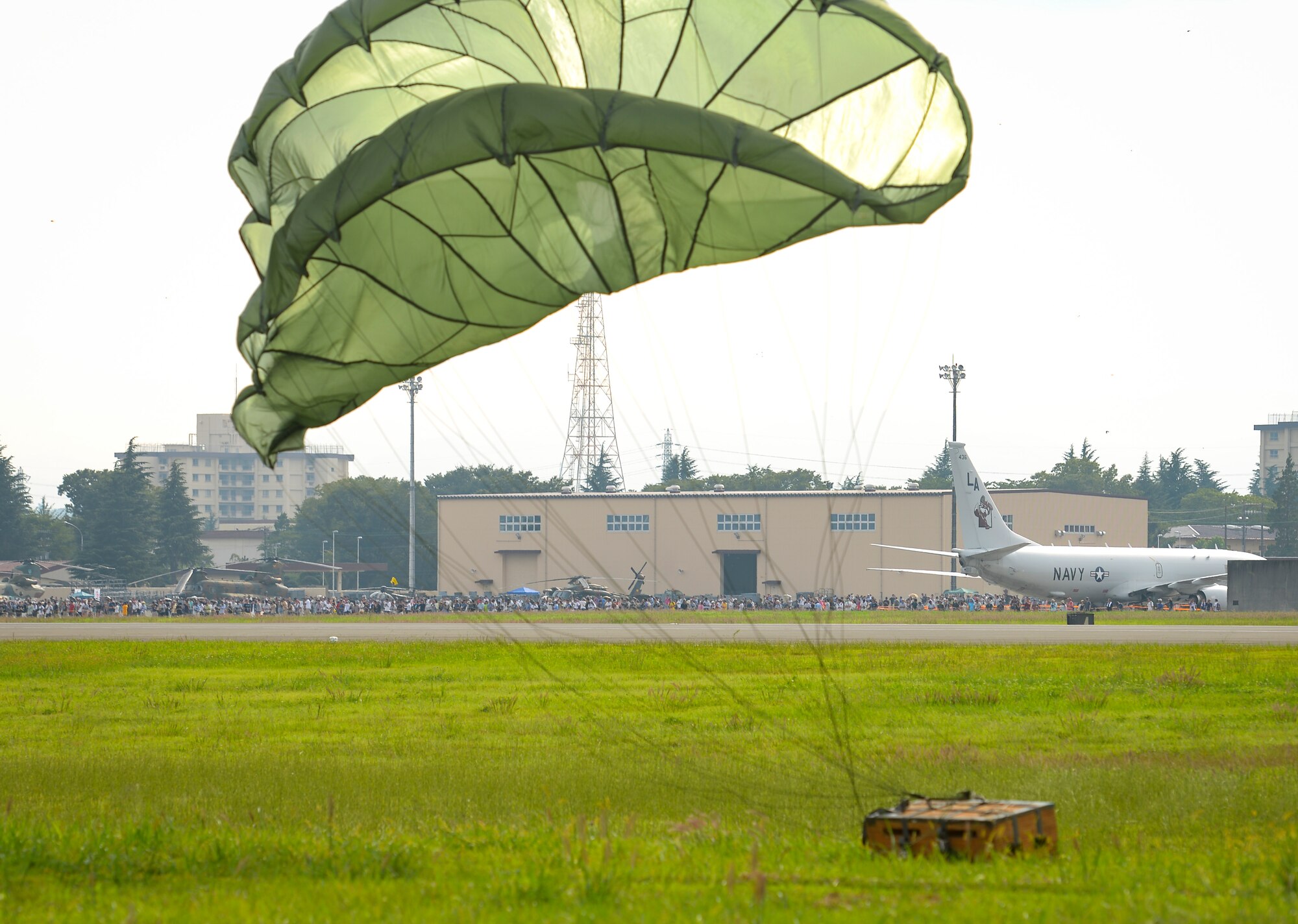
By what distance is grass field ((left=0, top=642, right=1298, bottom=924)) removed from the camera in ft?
21.5

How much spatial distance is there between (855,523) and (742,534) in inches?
268

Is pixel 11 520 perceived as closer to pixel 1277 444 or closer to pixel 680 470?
pixel 680 470

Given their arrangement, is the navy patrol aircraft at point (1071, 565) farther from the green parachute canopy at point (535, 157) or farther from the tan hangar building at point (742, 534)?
the green parachute canopy at point (535, 157)

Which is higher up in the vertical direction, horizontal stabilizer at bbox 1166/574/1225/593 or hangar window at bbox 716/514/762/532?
hangar window at bbox 716/514/762/532

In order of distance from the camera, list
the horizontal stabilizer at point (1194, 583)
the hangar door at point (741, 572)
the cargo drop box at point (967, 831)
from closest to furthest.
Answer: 1. the cargo drop box at point (967, 831)
2. the horizontal stabilizer at point (1194, 583)
3. the hangar door at point (741, 572)

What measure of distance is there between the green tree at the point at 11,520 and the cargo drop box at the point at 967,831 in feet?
384

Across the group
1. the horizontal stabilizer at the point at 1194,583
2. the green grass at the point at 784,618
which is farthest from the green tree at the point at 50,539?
the horizontal stabilizer at the point at 1194,583

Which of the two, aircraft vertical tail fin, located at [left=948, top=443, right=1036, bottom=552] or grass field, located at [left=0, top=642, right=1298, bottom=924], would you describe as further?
aircraft vertical tail fin, located at [left=948, top=443, right=1036, bottom=552]

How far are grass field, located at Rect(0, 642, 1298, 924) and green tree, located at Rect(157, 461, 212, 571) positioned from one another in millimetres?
91541

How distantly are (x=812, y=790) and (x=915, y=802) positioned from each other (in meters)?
2.76

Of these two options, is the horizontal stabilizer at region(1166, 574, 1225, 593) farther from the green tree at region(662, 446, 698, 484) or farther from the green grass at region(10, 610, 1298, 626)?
the green tree at region(662, 446, 698, 484)

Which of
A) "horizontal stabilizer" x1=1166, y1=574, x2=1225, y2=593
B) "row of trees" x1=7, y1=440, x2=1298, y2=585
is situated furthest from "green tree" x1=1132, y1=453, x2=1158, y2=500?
"horizontal stabilizer" x1=1166, y1=574, x2=1225, y2=593

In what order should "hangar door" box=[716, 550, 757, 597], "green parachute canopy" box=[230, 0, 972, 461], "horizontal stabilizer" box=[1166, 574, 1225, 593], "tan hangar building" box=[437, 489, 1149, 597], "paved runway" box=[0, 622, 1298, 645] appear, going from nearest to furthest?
1. "green parachute canopy" box=[230, 0, 972, 461]
2. "paved runway" box=[0, 622, 1298, 645]
3. "horizontal stabilizer" box=[1166, 574, 1225, 593]
4. "tan hangar building" box=[437, 489, 1149, 597]
5. "hangar door" box=[716, 550, 757, 597]

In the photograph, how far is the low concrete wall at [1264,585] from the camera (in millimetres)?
51188
